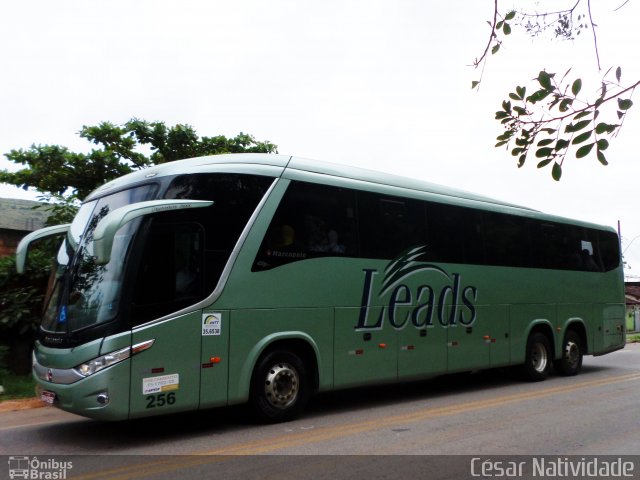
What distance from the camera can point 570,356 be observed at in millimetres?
13898

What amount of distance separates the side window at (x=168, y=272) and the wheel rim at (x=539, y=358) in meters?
8.13

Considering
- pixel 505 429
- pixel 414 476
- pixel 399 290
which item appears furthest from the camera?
pixel 399 290

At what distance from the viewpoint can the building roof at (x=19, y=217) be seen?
16422 mm

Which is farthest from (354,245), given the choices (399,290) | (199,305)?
(199,305)

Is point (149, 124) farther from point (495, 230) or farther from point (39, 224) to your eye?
point (495, 230)

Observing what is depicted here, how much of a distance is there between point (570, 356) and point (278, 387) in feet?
27.8

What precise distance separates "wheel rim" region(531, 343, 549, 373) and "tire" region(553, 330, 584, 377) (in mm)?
747

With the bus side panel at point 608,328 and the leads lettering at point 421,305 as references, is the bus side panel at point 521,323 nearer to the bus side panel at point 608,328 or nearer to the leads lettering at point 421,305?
the leads lettering at point 421,305

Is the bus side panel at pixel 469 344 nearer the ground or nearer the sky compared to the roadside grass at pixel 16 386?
nearer the sky

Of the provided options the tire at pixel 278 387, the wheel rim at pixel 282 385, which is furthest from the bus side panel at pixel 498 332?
the wheel rim at pixel 282 385

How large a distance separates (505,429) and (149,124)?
579 inches

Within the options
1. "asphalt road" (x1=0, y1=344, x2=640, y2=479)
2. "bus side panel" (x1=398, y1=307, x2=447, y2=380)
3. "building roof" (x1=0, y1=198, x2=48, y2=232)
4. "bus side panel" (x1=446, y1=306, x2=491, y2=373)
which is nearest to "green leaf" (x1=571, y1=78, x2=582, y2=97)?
"asphalt road" (x1=0, y1=344, x2=640, y2=479)

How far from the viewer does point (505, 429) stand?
7848 millimetres

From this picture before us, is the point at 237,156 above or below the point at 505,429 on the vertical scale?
above
